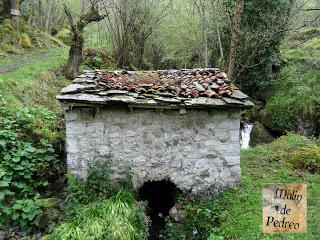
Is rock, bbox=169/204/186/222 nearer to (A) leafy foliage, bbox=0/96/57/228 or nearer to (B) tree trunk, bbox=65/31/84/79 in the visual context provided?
(A) leafy foliage, bbox=0/96/57/228

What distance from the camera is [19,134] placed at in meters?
6.93

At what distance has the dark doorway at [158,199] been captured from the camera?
731 centimetres

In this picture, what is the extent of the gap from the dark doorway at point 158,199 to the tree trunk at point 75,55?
6.70m

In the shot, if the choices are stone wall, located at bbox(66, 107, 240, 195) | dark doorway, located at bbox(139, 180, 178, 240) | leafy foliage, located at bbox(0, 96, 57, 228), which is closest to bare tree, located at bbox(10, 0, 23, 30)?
leafy foliage, located at bbox(0, 96, 57, 228)

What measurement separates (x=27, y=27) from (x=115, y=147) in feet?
41.6

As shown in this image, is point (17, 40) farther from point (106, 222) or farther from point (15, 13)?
point (106, 222)

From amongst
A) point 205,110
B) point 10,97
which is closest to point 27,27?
point 10,97

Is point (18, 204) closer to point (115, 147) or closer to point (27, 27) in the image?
point (115, 147)

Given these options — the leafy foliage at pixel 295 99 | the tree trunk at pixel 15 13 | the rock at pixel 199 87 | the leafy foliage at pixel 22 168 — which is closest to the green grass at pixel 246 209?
the rock at pixel 199 87

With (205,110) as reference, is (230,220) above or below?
below

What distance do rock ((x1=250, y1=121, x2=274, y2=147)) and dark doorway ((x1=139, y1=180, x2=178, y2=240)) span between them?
595cm

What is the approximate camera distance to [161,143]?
6.45 meters

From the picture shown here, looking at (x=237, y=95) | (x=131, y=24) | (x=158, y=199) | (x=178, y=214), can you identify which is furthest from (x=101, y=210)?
(x=131, y=24)

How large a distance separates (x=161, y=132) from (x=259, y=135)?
7601 millimetres
